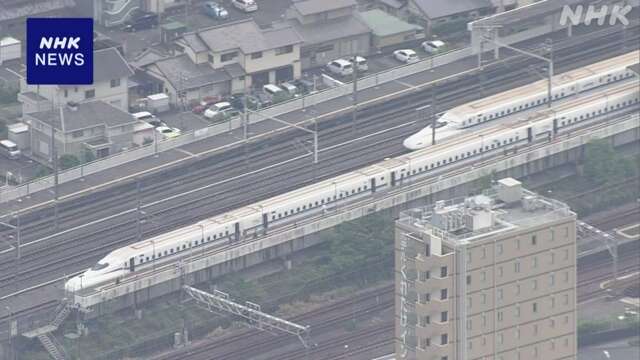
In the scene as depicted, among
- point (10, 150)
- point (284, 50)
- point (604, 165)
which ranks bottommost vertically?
point (10, 150)

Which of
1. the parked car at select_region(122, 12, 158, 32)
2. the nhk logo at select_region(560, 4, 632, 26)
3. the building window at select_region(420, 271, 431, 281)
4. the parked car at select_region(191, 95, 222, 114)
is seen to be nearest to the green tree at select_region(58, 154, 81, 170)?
the parked car at select_region(191, 95, 222, 114)

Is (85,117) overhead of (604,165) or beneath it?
beneath

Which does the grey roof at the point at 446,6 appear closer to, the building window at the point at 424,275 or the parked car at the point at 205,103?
the parked car at the point at 205,103

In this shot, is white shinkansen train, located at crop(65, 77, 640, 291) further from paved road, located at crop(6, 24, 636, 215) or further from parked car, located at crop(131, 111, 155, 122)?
parked car, located at crop(131, 111, 155, 122)

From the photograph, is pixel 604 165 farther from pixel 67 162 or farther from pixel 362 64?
pixel 67 162

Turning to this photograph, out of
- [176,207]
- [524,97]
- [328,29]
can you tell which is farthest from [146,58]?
[524,97]

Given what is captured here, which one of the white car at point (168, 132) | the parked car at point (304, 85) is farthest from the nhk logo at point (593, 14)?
the white car at point (168, 132)
